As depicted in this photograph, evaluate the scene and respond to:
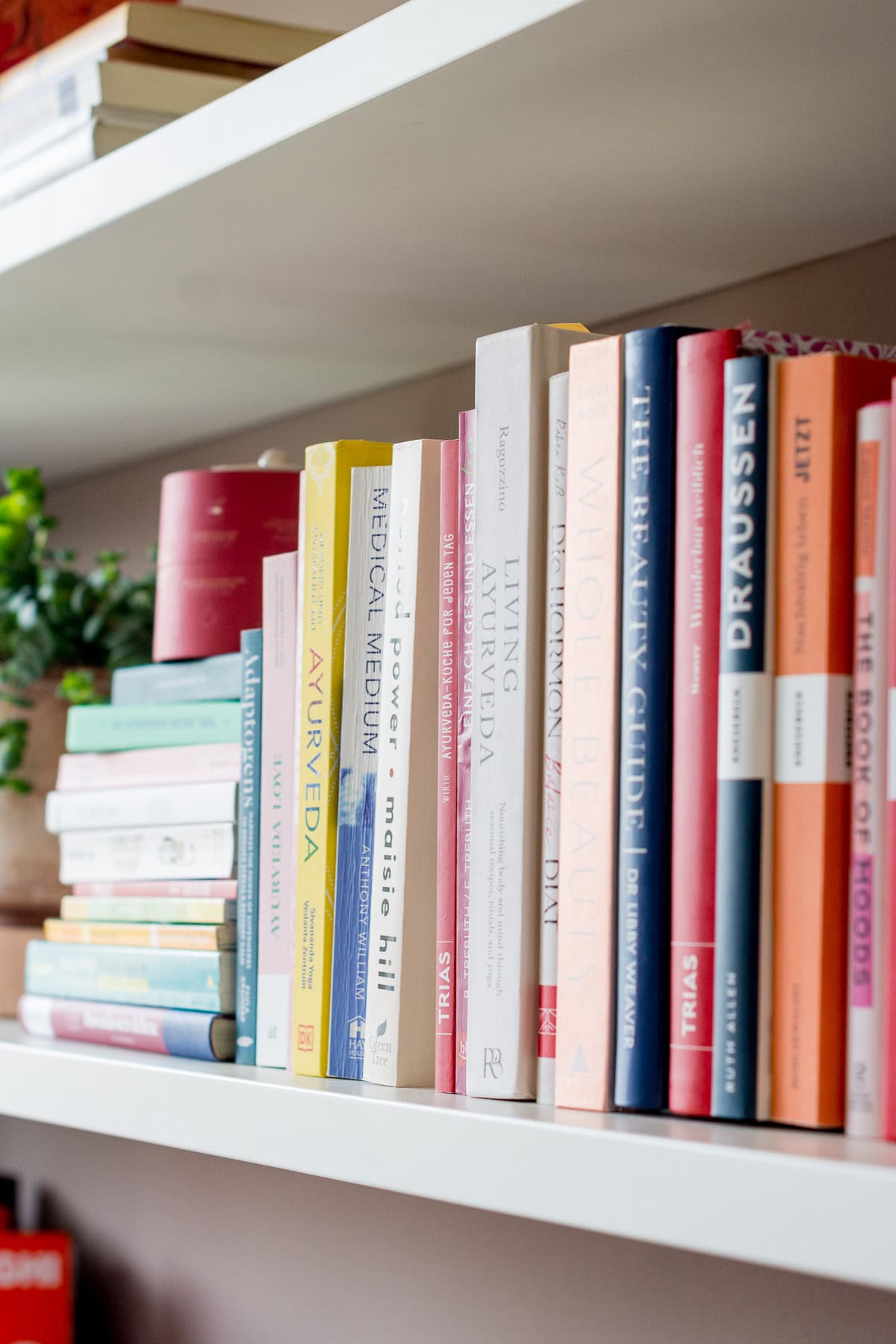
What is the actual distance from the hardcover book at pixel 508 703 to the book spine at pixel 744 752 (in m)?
0.09

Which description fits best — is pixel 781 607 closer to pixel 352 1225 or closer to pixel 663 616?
pixel 663 616

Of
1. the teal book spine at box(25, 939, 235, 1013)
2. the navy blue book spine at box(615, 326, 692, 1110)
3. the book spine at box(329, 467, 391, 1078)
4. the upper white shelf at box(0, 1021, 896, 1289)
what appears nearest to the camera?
the upper white shelf at box(0, 1021, 896, 1289)

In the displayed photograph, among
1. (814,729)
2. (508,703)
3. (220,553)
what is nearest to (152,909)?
(220,553)

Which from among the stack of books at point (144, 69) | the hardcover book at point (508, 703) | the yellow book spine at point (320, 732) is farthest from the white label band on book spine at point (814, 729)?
the stack of books at point (144, 69)

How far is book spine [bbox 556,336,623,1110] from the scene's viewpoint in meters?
0.51

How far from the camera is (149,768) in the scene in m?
0.82

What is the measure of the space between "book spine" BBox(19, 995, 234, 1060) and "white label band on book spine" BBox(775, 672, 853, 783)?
1.18 ft

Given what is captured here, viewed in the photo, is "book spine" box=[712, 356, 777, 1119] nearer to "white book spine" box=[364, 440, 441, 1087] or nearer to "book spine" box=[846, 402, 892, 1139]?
"book spine" box=[846, 402, 892, 1139]

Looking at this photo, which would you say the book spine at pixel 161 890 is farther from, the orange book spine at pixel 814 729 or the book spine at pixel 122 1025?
the orange book spine at pixel 814 729

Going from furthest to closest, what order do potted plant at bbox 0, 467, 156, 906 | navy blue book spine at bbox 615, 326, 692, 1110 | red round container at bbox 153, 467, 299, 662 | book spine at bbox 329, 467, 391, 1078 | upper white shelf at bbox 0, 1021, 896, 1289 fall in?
potted plant at bbox 0, 467, 156, 906, red round container at bbox 153, 467, 299, 662, book spine at bbox 329, 467, 391, 1078, navy blue book spine at bbox 615, 326, 692, 1110, upper white shelf at bbox 0, 1021, 896, 1289

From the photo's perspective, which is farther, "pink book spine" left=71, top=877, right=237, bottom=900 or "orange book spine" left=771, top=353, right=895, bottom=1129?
"pink book spine" left=71, top=877, right=237, bottom=900

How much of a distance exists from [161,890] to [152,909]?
0.01 meters

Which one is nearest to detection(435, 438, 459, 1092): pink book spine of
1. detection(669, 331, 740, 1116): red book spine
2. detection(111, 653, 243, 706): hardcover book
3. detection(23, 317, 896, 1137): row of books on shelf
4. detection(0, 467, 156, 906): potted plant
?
detection(23, 317, 896, 1137): row of books on shelf

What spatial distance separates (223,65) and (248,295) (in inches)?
4.9
